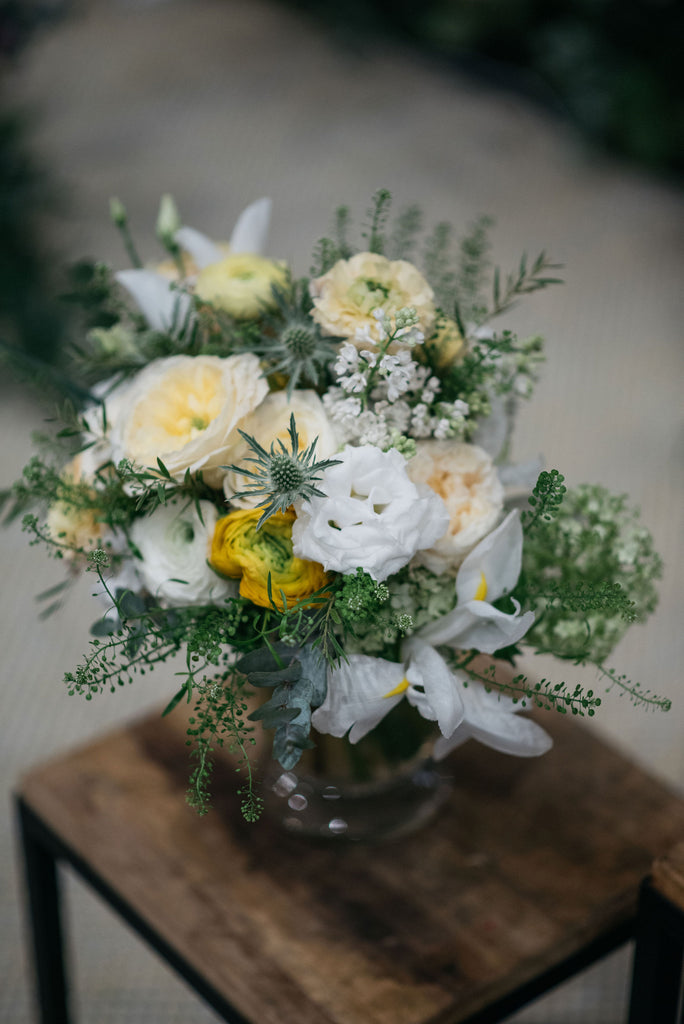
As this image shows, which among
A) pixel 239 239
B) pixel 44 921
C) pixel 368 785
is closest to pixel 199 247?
pixel 239 239

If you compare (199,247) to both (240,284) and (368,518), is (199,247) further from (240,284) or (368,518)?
(368,518)

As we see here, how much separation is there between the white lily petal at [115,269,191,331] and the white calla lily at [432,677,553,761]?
0.42m

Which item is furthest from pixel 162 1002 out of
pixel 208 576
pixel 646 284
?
pixel 646 284

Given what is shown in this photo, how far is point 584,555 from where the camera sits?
91 cm

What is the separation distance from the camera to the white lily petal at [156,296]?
2.92 ft

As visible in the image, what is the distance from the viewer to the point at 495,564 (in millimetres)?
768

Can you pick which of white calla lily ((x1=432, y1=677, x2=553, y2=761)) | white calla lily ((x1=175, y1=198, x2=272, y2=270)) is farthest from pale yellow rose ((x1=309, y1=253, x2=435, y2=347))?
white calla lily ((x1=432, y1=677, x2=553, y2=761))

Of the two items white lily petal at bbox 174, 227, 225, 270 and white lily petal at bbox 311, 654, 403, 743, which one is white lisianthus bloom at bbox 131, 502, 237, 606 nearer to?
white lily petal at bbox 311, 654, 403, 743

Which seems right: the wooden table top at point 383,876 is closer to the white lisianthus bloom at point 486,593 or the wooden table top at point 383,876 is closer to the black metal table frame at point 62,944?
the black metal table frame at point 62,944

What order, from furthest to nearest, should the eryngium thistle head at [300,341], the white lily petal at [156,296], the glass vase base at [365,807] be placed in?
the glass vase base at [365,807] → the white lily petal at [156,296] → the eryngium thistle head at [300,341]

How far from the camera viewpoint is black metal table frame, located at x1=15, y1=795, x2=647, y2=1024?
2.97 ft

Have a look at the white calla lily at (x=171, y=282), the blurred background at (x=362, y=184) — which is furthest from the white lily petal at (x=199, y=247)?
the blurred background at (x=362, y=184)

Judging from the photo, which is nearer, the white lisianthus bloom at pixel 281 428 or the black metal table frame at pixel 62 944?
the white lisianthus bloom at pixel 281 428

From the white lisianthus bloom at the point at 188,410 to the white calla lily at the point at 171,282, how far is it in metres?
0.10
